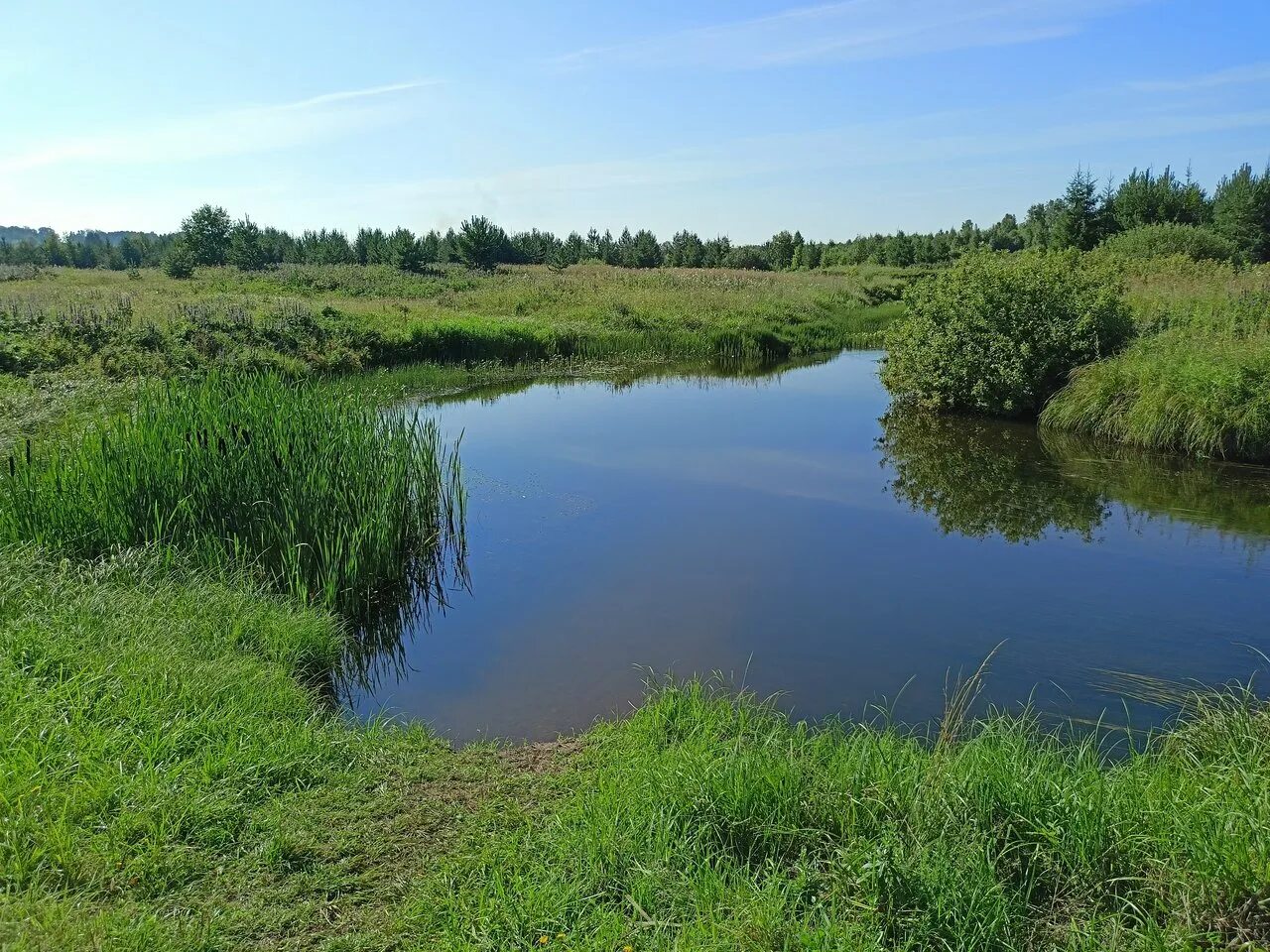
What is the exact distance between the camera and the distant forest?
36.3 metres

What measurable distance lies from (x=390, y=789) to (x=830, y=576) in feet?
17.0

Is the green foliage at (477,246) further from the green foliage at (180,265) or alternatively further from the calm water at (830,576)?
the calm water at (830,576)

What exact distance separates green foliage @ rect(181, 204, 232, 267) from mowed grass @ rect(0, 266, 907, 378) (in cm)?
985

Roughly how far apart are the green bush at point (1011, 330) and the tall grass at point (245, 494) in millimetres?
11280

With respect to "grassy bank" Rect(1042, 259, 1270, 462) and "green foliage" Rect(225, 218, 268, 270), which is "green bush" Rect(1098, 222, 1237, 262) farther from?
"green foliage" Rect(225, 218, 268, 270)

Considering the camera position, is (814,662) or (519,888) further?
(814,662)

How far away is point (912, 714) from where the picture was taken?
5590mm

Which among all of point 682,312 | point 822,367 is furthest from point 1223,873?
point 682,312

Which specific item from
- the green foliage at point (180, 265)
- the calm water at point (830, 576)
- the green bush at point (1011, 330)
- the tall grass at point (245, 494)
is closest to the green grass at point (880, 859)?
the calm water at point (830, 576)

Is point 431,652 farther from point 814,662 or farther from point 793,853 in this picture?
point 793,853

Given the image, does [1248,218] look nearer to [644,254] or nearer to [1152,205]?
[1152,205]

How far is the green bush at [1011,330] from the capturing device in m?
15.1

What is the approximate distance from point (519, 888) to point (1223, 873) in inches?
100

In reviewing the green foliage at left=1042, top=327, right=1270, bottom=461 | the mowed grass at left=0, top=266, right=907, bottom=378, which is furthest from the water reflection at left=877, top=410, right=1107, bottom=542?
the mowed grass at left=0, top=266, right=907, bottom=378
